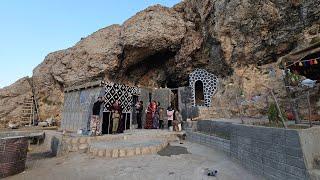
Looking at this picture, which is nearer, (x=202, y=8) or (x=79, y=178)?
(x=79, y=178)

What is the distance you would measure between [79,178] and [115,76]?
17.0 m

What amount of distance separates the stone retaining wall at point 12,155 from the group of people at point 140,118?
3.74 m

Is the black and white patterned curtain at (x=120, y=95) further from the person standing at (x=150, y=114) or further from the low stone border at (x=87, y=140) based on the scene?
the low stone border at (x=87, y=140)

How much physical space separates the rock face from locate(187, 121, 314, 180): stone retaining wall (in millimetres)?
9762

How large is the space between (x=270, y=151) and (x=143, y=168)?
3523 millimetres

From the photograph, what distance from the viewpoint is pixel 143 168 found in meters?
6.31

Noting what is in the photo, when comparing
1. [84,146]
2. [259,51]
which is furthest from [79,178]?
[259,51]

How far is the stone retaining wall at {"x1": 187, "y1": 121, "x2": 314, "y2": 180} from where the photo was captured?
417cm

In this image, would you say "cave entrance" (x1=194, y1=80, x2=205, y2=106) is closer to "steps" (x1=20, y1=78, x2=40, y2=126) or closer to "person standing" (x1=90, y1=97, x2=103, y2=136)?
"person standing" (x1=90, y1=97, x2=103, y2=136)

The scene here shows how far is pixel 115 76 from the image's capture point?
22.1 meters

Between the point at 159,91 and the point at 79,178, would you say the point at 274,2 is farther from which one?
the point at 79,178

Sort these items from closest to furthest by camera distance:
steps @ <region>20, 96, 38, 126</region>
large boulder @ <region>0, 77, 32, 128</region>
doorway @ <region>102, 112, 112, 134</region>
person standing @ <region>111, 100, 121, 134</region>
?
person standing @ <region>111, 100, 121, 134</region>
doorway @ <region>102, 112, 112, 134</region>
large boulder @ <region>0, 77, 32, 128</region>
steps @ <region>20, 96, 38, 126</region>

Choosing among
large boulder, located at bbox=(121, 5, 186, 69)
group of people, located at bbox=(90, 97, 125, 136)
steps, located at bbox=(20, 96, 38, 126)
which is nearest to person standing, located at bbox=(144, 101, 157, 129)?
group of people, located at bbox=(90, 97, 125, 136)

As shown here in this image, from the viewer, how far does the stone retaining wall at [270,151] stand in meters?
4.17
